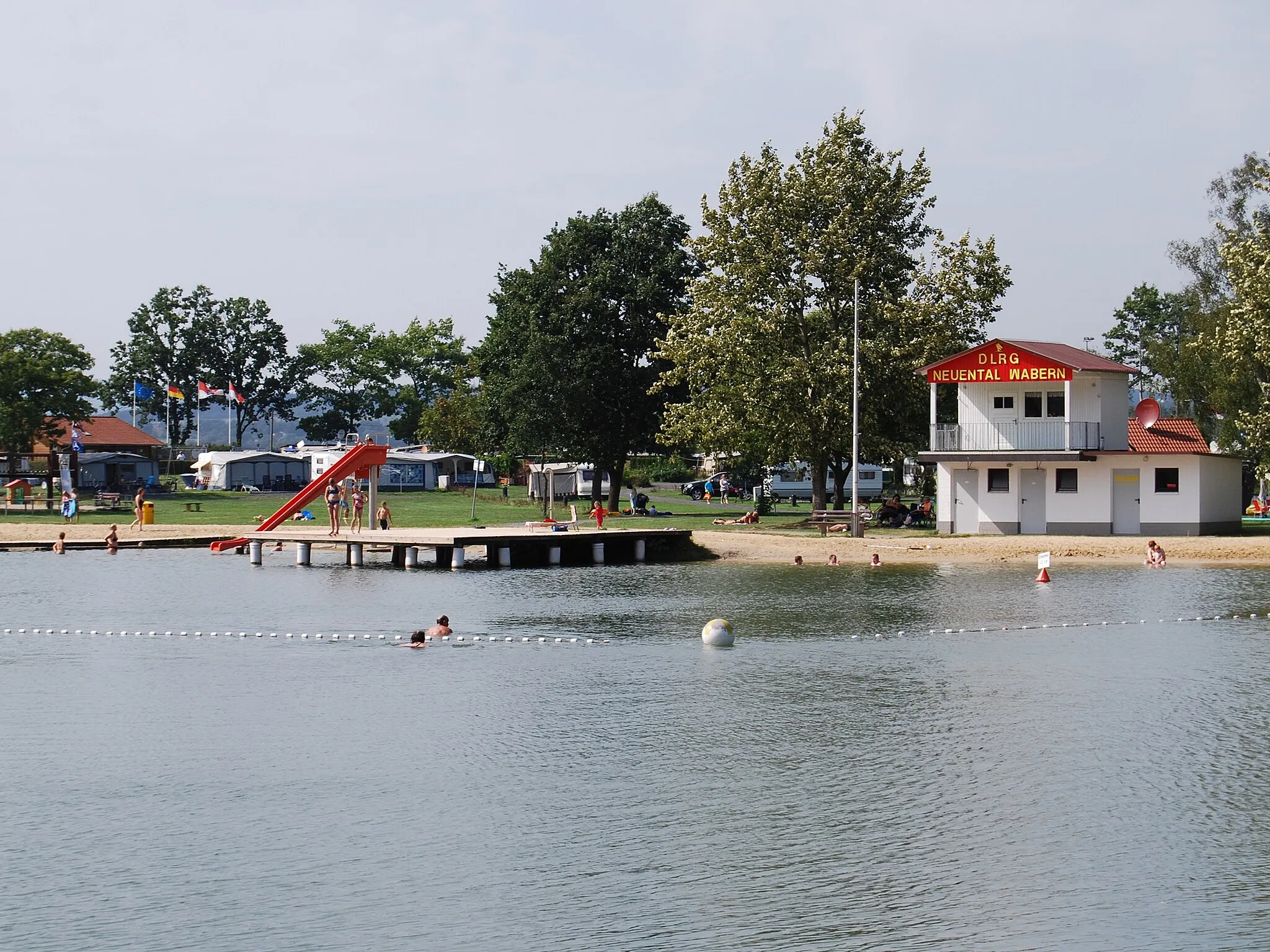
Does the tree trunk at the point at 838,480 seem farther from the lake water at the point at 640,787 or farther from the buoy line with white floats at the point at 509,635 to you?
the buoy line with white floats at the point at 509,635

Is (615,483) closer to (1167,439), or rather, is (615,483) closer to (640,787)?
(1167,439)

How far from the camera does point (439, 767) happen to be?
21.3 metres

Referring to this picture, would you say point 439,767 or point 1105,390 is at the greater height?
point 1105,390

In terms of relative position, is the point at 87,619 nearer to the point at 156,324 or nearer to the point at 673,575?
the point at 673,575

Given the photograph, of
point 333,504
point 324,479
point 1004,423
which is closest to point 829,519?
point 1004,423

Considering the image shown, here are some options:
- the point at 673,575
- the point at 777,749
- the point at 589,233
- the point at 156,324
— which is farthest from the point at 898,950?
the point at 156,324

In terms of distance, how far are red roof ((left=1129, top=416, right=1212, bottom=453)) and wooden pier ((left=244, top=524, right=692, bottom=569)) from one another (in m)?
18.7

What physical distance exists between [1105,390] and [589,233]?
29.8 m

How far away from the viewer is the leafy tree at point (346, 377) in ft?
513

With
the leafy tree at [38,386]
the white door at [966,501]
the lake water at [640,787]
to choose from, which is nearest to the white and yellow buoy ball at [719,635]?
the lake water at [640,787]

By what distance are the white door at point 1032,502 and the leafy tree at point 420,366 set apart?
339ft

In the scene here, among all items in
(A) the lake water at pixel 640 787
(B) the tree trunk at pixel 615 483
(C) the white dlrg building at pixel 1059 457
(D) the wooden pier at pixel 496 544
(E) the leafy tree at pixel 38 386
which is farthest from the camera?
(E) the leafy tree at pixel 38 386

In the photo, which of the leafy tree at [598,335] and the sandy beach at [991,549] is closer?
the sandy beach at [991,549]

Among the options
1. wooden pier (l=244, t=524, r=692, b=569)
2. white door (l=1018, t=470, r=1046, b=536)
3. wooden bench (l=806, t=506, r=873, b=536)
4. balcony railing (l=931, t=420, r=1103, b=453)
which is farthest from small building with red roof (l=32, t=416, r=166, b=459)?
white door (l=1018, t=470, r=1046, b=536)
